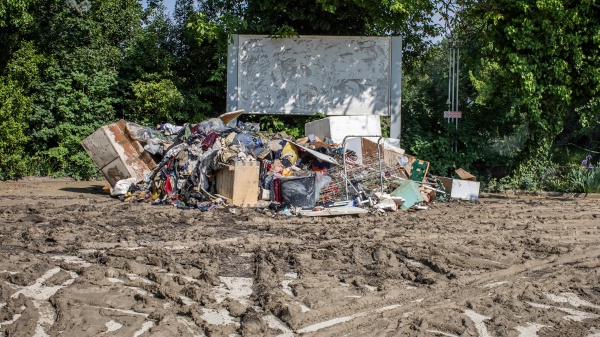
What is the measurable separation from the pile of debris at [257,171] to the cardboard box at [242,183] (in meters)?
0.02

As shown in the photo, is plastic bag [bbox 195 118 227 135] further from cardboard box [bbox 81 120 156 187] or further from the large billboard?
the large billboard

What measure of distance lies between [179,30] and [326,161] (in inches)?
402

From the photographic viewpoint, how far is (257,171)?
42.5 ft

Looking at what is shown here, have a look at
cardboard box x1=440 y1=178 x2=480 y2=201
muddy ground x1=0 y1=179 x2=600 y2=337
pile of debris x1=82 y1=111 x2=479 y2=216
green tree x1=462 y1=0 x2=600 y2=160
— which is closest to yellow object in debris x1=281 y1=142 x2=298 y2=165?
pile of debris x1=82 y1=111 x2=479 y2=216


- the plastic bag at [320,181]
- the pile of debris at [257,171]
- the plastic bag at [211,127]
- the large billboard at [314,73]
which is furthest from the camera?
the large billboard at [314,73]

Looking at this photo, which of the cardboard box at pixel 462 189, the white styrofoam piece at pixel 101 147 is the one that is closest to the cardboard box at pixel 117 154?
the white styrofoam piece at pixel 101 147

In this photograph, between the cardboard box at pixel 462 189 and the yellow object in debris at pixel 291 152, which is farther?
the cardboard box at pixel 462 189

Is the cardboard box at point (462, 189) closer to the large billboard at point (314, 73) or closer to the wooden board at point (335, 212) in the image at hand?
the wooden board at point (335, 212)

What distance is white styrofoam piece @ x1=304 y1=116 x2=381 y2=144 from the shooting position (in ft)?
53.0

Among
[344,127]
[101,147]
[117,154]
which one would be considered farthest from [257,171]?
[101,147]

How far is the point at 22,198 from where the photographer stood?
1412 centimetres

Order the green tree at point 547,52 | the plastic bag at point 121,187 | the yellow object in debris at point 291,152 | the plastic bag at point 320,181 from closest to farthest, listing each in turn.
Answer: the plastic bag at point 320,181 < the yellow object in debris at point 291,152 < the plastic bag at point 121,187 < the green tree at point 547,52

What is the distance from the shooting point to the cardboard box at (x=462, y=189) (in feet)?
49.1

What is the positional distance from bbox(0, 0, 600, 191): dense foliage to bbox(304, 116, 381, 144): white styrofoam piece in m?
2.00
